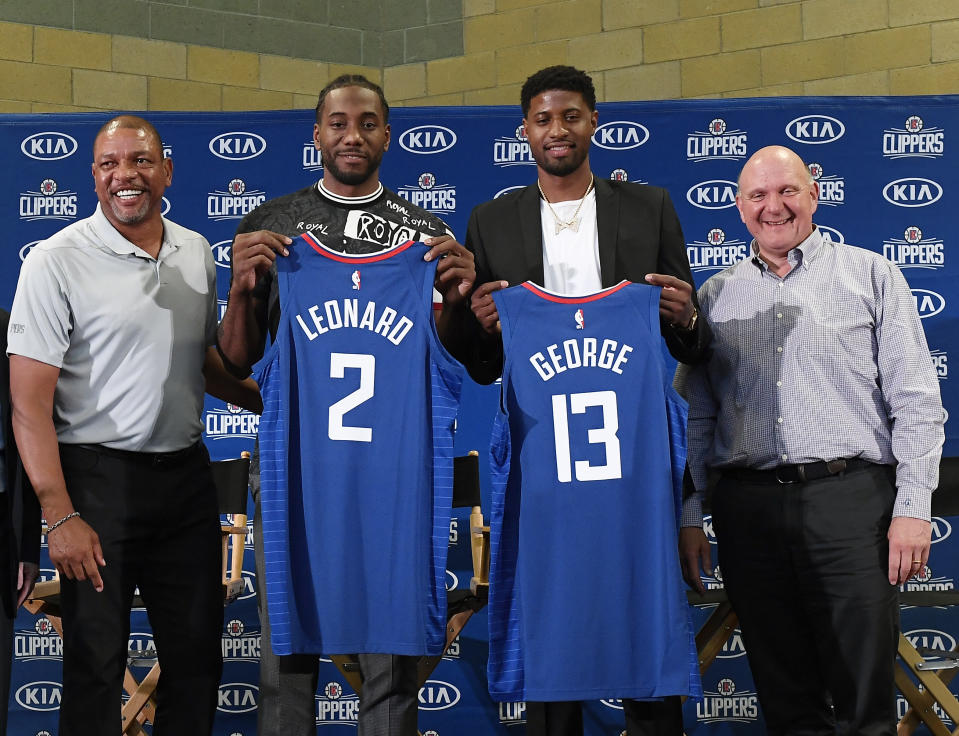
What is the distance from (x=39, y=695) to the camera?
450cm

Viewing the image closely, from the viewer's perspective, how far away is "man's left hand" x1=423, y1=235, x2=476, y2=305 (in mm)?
2568

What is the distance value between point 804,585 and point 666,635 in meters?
0.58

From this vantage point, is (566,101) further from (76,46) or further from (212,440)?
(76,46)

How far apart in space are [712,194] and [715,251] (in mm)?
265

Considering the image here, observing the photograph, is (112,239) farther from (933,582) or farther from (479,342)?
(933,582)

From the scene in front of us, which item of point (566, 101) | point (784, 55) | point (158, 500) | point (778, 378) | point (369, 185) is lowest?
point (158, 500)

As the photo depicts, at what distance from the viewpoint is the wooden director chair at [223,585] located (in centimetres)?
375

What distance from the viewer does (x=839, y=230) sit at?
460 centimetres

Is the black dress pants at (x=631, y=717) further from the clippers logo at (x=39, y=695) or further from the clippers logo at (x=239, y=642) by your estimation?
the clippers logo at (x=39, y=695)

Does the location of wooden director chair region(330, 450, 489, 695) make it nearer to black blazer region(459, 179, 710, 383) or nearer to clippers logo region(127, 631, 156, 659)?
clippers logo region(127, 631, 156, 659)

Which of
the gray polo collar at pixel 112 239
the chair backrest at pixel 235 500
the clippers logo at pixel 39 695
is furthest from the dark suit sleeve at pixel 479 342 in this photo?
the clippers logo at pixel 39 695

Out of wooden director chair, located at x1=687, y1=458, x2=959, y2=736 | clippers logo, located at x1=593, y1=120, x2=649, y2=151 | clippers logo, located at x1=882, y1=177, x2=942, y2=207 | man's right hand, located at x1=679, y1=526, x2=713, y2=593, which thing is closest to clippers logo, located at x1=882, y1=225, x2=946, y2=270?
clippers logo, located at x1=882, y1=177, x2=942, y2=207

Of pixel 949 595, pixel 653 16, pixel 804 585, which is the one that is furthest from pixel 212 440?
pixel 653 16

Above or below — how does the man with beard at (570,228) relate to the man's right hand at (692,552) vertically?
above
